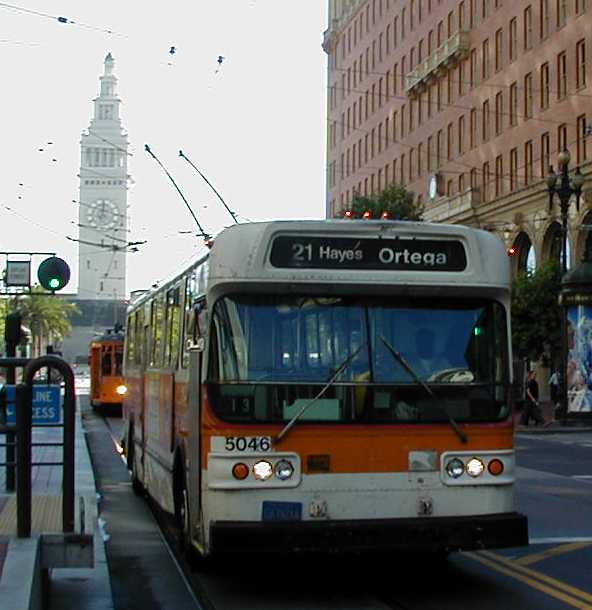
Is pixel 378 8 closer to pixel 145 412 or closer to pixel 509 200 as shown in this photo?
pixel 509 200

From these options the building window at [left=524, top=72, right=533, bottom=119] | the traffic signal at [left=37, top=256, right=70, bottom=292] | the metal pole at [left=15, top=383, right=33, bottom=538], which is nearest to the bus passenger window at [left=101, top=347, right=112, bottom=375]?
the building window at [left=524, top=72, right=533, bottom=119]

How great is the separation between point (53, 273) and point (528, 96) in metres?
41.1

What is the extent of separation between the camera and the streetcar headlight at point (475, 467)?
30.9ft

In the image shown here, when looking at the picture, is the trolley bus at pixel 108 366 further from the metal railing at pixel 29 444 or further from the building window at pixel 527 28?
the metal railing at pixel 29 444

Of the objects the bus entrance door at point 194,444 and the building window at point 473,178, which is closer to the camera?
the bus entrance door at point 194,444

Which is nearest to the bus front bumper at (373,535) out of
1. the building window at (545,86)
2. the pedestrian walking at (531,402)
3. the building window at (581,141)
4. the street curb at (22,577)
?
the street curb at (22,577)

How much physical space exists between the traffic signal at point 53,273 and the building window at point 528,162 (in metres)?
39.3

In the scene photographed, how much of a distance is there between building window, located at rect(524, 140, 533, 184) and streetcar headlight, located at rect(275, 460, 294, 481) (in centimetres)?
4747

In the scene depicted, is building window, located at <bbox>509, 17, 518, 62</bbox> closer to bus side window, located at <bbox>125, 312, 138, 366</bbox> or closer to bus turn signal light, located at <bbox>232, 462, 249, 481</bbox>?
bus side window, located at <bbox>125, 312, 138, 366</bbox>

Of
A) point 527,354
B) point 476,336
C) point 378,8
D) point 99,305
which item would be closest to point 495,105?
point 527,354

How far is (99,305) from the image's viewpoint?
15425 centimetres

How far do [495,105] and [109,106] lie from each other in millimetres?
106046

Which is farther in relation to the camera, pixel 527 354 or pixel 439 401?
pixel 527 354

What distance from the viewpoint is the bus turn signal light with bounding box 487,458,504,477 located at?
9.48 m
